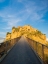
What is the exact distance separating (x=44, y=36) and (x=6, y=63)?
128 m

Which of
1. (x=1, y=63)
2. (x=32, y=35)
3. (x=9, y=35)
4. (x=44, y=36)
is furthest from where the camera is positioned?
(x=9, y=35)

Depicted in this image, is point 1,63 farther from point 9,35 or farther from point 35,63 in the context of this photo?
point 9,35

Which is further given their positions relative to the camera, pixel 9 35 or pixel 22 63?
pixel 9 35

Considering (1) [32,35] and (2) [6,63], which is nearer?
(2) [6,63]

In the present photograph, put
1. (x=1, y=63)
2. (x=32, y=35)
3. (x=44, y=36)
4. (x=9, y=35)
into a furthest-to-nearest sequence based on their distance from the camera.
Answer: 1. (x=9, y=35)
2. (x=44, y=36)
3. (x=32, y=35)
4. (x=1, y=63)

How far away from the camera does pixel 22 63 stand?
1089cm

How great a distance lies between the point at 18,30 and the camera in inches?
5674

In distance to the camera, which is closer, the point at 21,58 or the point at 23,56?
the point at 21,58

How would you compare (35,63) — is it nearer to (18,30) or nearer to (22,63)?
(22,63)

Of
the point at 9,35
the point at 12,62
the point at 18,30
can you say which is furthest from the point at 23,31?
the point at 12,62

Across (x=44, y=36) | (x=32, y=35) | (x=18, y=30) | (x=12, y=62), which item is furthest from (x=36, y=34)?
(x=12, y=62)

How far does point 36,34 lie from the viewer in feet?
413

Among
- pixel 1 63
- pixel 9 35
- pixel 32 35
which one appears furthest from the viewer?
pixel 9 35

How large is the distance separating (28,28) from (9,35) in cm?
1761
